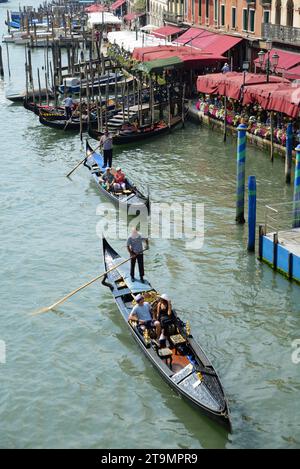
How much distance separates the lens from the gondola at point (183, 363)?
39.4 feet

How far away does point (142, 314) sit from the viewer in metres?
14.7

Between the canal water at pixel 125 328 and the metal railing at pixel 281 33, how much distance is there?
933 cm

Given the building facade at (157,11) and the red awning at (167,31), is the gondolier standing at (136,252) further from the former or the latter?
the building facade at (157,11)

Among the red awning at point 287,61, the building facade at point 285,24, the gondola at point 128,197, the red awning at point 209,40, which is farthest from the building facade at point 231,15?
the gondola at point 128,197

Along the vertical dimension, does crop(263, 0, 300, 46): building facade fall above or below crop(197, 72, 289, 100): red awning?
above

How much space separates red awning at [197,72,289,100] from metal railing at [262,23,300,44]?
13.2 feet

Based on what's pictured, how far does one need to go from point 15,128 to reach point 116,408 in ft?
84.6

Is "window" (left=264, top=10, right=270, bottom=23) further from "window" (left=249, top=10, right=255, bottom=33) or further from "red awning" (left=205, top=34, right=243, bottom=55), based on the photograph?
"red awning" (left=205, top=34, right=243, bottom=55)

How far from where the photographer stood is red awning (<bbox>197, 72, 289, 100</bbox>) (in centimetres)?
2939

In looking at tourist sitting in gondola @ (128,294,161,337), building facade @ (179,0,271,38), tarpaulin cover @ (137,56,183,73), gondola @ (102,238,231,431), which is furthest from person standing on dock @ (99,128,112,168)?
building facade @ (179,0,271,38)

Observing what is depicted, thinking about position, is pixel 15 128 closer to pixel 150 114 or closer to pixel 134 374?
pixel 150 114

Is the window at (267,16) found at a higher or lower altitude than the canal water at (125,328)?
higher

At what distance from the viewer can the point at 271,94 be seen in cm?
2681

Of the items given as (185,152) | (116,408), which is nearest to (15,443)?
(116,408)
